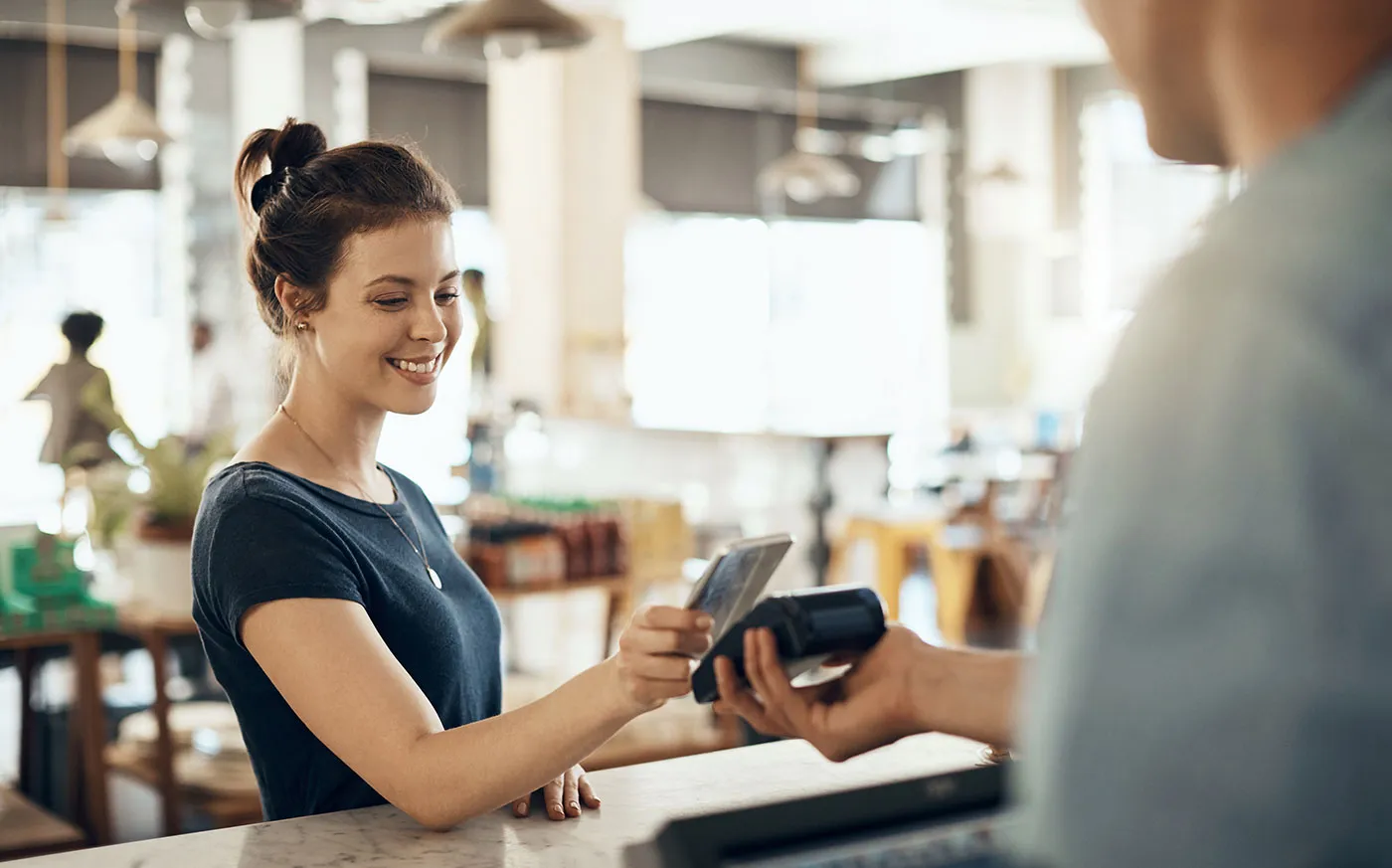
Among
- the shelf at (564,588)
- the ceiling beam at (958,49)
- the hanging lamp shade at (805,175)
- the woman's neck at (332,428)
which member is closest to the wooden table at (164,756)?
the shelf at (564,588)

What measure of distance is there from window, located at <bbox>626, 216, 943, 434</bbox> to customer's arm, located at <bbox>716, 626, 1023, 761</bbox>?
1001 centimetres

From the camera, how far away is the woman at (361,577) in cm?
126

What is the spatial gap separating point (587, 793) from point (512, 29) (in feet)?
10.7

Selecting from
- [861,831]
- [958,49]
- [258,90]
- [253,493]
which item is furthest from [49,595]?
[958,49]

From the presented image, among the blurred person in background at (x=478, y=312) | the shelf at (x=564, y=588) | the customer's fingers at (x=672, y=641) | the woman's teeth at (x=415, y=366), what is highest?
the blurred person in background at (x=478, y=312)

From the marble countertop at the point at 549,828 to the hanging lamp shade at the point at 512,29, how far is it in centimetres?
309

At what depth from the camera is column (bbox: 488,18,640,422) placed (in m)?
8.64

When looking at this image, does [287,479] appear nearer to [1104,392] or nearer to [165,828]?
[1104,392]

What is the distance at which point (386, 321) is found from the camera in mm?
1587

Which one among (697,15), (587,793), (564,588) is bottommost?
(564,588)

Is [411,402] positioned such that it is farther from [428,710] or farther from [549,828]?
[549,828]

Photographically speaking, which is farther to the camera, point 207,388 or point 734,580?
point 207,388

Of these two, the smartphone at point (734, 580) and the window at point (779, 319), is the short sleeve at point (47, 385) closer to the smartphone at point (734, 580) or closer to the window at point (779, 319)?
the window at point (779, 319)

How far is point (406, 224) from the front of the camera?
159 centimetres
